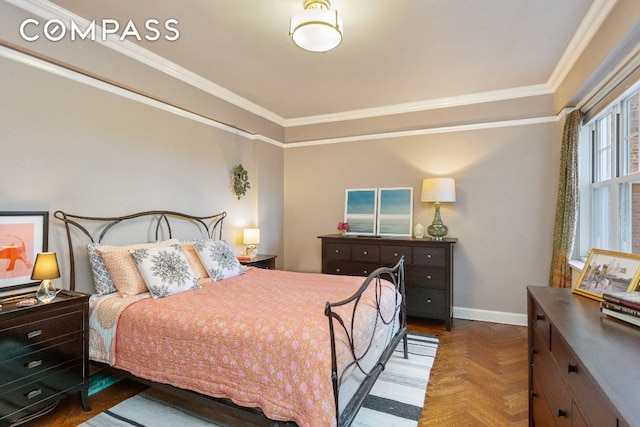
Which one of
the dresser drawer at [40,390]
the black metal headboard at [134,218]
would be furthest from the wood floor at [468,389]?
the black metal headboard at [134,218]

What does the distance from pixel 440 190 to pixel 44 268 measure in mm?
3673

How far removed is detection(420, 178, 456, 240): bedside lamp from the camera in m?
3.88

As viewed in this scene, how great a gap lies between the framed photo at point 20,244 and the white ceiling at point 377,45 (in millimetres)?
1516

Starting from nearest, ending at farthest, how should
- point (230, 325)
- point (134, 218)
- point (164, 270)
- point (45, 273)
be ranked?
1. point (230, 325)
2. point (45, 273)
3. point (164, 270)
4. point (134, 218)

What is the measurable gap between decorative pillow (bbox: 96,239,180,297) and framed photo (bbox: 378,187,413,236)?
9.79ft

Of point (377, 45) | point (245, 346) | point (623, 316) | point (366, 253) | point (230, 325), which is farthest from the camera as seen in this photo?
point (366, 253)

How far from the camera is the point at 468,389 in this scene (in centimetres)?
244

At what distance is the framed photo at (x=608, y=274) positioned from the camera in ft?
4.90

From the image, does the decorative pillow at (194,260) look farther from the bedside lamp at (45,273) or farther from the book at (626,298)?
the book at (626,298)

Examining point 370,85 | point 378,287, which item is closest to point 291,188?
point 370,85

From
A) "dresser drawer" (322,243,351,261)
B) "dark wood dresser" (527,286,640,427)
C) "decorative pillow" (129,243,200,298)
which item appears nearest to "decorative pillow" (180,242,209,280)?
"decorative pillow" (129,243,200,298)

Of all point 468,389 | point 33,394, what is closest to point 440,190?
point 468,389

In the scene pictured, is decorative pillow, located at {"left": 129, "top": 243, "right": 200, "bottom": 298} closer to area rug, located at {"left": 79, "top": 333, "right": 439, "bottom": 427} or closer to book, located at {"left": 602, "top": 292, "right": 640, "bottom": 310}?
area rug, located at {"left": 79, "top": 333, "right": 439, "bottom": 427}

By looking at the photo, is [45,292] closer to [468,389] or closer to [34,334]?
[34,334]
